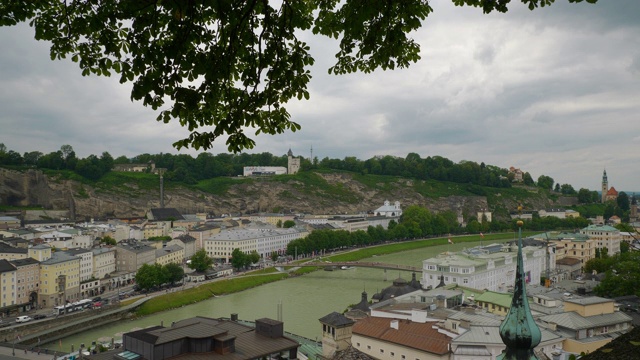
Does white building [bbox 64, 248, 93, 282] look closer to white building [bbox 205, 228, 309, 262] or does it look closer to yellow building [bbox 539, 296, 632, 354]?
white building [bbox 205, 228, 309, 262]

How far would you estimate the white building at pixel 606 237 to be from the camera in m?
38.9

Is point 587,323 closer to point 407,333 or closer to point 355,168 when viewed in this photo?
point 407,333

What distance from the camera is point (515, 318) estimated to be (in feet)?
14.4

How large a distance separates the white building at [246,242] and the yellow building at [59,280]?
50.9 ft

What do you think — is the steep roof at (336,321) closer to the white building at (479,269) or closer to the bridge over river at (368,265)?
the white building at (479,269)

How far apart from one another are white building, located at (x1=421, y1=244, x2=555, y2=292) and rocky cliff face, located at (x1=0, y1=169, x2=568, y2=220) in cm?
3992

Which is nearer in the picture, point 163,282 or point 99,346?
point 99,346

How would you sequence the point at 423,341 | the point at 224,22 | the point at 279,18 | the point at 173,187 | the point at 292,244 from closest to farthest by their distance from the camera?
the point at 224,22 < the point at 279,18 < the point at 423,341 < the point at 292,244 < the point at 173,187

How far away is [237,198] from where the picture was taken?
→ 70.0 meters

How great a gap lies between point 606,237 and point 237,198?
45.1 m

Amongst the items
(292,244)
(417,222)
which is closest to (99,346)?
(292,244)

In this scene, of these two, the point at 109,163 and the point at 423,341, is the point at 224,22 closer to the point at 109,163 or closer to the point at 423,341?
the point at 423,341

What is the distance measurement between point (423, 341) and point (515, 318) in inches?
320

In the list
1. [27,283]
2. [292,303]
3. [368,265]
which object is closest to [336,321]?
[292,303]
